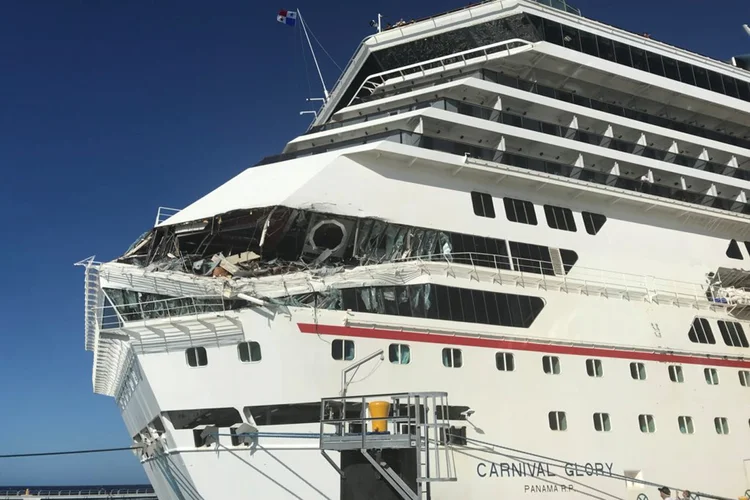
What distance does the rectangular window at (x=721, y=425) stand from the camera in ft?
58.6

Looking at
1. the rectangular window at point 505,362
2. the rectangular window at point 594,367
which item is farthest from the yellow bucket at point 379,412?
the rectangular window at point 594,367

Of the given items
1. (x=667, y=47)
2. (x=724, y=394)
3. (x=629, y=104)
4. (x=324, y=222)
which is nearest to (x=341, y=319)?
(x=324, y=222)

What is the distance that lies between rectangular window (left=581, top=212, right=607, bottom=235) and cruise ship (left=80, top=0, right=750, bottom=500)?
0.21 meters

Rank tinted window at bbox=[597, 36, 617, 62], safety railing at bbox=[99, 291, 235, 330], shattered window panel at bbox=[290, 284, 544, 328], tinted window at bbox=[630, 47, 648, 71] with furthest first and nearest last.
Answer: tinted window at bbox=[630, 47, 648, 71], tinted window at bbox=[597, 36, 617, 62], shattered window panel at bbox=[290, 284, 544, 328], safety railing at bbox=[99, 291, 235, 330]

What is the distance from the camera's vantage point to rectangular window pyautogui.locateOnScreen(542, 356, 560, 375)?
1544 centimetres

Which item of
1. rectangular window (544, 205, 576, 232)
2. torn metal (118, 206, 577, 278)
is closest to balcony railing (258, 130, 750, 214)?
rectangular window (544, 205, 576, 232)

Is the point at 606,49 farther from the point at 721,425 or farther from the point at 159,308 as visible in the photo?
the point at 159,308

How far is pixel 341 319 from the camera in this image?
1333 cm

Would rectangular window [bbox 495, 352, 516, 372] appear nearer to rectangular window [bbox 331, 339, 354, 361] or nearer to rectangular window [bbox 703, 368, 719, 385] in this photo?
rectangular window [bbox 331, 339, 354, 361]

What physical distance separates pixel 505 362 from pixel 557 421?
6.54ft

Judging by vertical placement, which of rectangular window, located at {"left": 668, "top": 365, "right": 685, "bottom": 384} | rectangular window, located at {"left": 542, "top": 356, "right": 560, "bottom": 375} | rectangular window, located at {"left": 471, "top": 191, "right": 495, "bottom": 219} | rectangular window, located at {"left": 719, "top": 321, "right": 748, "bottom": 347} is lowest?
rectangular window, located at {"left": 542, "top": 356, "right": 560, "bottom": 375}

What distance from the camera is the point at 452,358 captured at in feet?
46.7

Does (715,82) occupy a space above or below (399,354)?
above

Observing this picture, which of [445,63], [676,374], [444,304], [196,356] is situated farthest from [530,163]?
[196,356]
